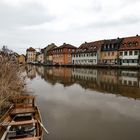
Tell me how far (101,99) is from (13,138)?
12.0 metres

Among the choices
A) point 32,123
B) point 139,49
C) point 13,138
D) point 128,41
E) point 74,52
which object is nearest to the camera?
point 13,138

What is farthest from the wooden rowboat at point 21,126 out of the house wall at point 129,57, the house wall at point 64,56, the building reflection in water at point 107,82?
the house wall at point 64,56

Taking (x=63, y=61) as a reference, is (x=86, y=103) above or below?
below

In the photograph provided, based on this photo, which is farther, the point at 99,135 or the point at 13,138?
the point at 99,135

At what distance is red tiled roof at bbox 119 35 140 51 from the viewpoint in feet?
203

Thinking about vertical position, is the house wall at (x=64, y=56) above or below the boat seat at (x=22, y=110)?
above

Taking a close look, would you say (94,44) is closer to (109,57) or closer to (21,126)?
(109,57)

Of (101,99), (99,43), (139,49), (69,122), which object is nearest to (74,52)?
(99,43)

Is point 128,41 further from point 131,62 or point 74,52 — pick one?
point 74,52

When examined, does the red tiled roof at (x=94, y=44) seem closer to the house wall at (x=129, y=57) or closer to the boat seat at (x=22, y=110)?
the house wall at (x=129, y=57)

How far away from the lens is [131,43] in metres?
63.7

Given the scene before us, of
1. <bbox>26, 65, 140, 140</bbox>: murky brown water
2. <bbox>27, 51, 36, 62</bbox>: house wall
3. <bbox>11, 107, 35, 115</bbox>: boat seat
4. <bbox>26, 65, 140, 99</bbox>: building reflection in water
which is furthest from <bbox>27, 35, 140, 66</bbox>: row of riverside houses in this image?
<bbox>27, 51, 36, 62</bbox>: house wall

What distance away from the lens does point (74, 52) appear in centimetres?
8806

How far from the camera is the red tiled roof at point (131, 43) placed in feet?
203
